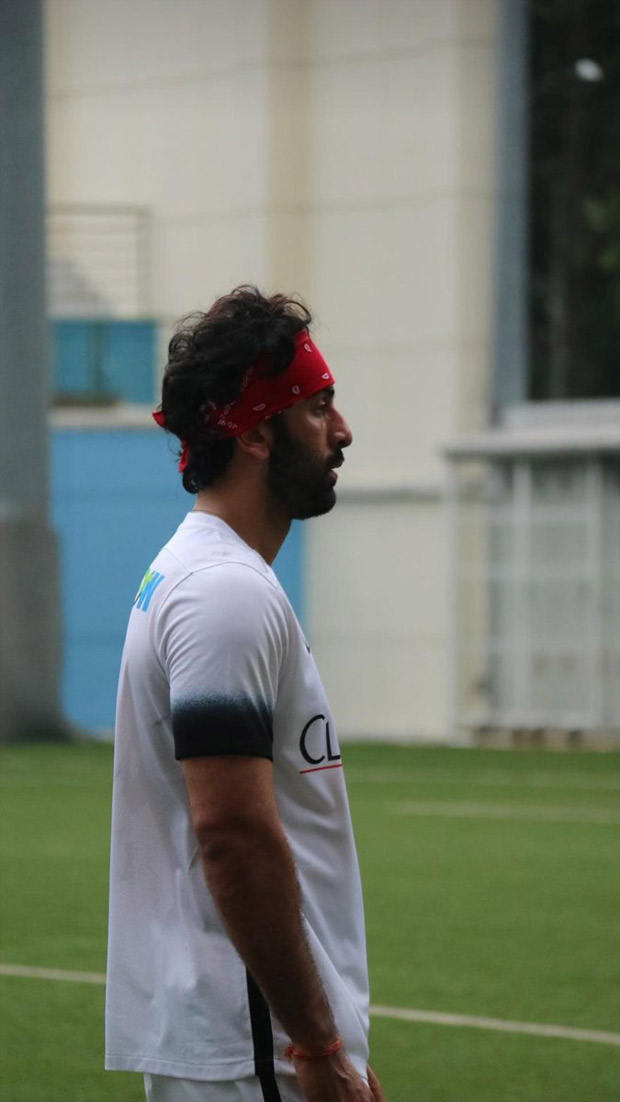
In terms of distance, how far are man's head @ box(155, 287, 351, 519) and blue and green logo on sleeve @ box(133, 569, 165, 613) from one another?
0.17 meters

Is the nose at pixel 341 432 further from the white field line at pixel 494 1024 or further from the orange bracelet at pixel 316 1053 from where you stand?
the white field line at pixel 494 1024

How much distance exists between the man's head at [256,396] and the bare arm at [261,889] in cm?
48

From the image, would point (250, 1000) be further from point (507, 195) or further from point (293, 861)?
point (507, 195)

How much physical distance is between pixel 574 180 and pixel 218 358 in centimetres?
2525

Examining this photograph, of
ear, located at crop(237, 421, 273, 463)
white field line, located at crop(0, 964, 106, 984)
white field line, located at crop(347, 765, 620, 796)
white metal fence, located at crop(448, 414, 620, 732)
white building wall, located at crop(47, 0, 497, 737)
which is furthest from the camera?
Result: white building wall, located at crop(47, 0, 497, 737)

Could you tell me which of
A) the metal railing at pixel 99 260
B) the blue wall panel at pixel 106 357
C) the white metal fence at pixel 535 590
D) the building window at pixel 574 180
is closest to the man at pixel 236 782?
the white metal fence at pixel 535 590

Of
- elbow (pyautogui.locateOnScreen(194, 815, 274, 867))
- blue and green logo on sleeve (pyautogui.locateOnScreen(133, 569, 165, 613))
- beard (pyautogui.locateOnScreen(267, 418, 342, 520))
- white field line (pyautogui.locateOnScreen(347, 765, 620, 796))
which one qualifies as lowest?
white field line (pyautogui.locateOnScreen(347, 765, 620, 796))

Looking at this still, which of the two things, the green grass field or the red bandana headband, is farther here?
the green grass field

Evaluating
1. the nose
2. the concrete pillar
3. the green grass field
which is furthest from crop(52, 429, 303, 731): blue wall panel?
the nose

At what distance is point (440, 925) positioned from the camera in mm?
9648

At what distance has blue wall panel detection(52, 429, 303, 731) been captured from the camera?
2477 centimetres

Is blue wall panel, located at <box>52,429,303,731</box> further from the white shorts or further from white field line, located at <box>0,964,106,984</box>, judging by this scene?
the white shorts

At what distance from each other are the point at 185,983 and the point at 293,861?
10.1 inches

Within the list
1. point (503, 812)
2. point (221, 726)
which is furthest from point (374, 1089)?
point (503, 812)
